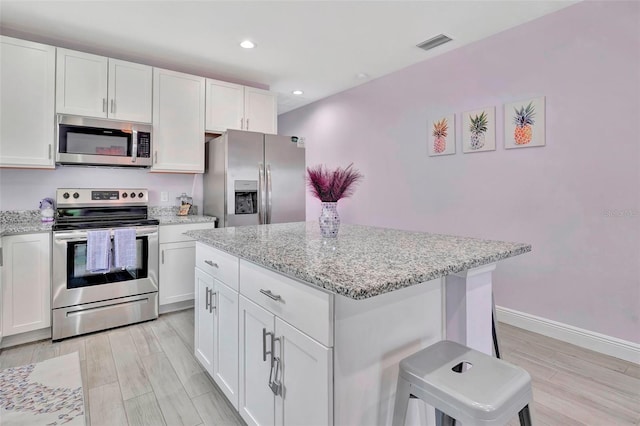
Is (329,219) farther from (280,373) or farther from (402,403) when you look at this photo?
(402,403)

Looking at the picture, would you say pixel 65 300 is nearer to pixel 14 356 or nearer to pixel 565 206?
pixel 14 356

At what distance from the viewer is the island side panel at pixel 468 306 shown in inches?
51.0

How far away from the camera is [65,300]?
2609 millimetres

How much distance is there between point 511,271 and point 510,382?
88.3 inches

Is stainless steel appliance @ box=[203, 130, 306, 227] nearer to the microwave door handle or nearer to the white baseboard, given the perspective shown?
the microwave door handle

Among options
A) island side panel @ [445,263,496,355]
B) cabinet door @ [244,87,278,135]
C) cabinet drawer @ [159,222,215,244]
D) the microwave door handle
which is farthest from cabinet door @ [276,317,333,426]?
cabinet door @ [244,87,278,135]

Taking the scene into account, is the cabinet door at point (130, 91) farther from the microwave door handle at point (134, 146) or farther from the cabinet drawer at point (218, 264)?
the cabinet drawer at point (218, 264)

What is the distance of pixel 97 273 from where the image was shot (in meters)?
2.74

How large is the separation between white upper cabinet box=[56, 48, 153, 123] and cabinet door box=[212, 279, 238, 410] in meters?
2.24

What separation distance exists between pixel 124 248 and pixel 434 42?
3.35 m

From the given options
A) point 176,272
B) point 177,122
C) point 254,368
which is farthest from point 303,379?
point 177,122

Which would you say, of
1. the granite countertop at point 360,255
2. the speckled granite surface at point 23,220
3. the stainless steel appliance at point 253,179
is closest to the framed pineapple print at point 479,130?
the granite countertop at point 360,255

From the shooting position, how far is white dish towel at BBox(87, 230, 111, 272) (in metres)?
2.62

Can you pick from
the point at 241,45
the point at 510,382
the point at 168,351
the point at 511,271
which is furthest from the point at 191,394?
the point at 241,45
